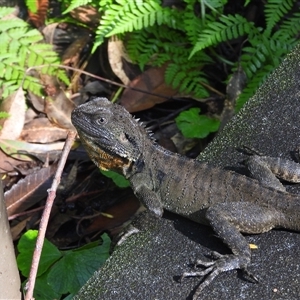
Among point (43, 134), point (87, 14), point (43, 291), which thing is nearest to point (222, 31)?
point (87, 14)

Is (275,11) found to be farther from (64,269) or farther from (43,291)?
(43,291)

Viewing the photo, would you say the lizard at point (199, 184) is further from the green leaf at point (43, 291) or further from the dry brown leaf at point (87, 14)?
the dry brown leaf at point (87, 14)

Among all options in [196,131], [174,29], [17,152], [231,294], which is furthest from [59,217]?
[231,294]

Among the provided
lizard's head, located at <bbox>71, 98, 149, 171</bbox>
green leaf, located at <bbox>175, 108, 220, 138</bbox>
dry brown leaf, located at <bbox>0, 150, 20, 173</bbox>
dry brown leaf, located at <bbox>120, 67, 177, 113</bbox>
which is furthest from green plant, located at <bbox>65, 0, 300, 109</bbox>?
lizard's head, located at <bbox>71, 98, 149, 171</bbox>

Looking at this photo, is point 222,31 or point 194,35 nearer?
point 222,31

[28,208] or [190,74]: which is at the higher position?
[190,74]

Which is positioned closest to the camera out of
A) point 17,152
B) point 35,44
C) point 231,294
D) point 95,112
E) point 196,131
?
point 231,294

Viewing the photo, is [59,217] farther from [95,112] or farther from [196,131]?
[95,112]
